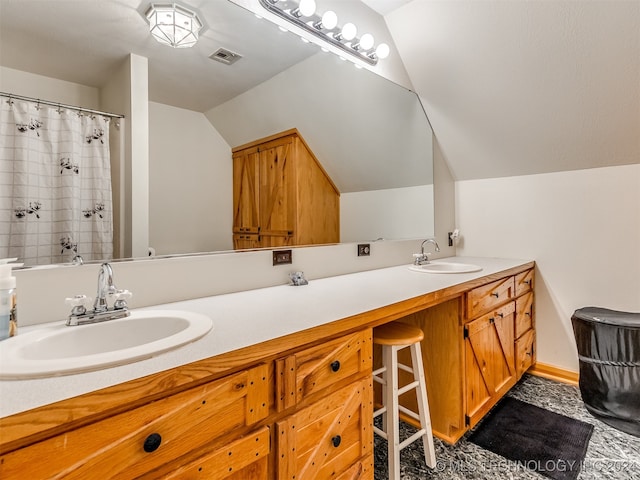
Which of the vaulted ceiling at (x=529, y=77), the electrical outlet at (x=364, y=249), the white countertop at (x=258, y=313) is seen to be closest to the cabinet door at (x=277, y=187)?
the white countertop at (x=258, y=313)

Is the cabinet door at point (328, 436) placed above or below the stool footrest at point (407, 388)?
above

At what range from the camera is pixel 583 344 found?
6.23 ft

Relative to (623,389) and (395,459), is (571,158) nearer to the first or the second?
(623,389)

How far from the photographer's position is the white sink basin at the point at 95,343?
67 centimetres

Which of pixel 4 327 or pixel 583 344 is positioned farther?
pixel 583 344

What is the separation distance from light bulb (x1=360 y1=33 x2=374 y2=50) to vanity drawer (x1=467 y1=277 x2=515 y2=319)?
1.50m

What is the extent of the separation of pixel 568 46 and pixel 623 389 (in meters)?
Result: 1.79

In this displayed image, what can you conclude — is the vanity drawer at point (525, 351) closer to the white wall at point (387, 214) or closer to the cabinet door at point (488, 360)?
the cabinet door at point (488, 360)

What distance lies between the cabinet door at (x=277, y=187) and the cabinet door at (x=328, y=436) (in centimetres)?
85

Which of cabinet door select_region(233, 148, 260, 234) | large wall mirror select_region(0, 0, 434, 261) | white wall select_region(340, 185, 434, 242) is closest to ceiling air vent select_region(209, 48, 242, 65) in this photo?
large wall mirror select_region(0, 0, 434, 261)

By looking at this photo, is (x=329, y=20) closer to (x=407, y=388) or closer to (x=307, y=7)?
(x=307, y=7)

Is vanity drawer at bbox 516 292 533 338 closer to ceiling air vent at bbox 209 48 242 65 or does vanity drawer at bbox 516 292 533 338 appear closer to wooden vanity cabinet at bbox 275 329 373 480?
wooden vanity cabinet at bbox 275 329 373 480

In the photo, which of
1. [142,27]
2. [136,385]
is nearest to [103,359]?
[136,385]

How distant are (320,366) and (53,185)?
1021 mm
